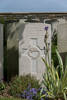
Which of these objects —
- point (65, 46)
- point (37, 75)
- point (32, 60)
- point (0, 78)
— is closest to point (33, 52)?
point (32, 60)

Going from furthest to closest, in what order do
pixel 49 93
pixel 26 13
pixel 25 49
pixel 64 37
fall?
pixel 26 13, pixel 64 37, pixel 25 49, pixel 49 93

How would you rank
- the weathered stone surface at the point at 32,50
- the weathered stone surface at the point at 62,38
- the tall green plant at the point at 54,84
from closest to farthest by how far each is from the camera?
the tall green plant at the point at 54,84, the weathered stone surface at the point at 32,50, the weathered stone surface at the point at 62,38

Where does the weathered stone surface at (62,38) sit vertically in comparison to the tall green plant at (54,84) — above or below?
above

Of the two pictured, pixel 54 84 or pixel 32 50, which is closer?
pixel 54 84

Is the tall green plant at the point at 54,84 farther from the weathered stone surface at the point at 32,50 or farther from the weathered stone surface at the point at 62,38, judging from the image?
the weathered stone surface at the point at 62,38

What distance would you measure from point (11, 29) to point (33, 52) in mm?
1174

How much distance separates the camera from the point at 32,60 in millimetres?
5348

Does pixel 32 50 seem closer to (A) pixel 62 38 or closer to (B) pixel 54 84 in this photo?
(B) pixel 54 84

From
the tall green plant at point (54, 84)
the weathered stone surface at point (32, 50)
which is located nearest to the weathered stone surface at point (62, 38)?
the weathered stone surface at point (32, 50)

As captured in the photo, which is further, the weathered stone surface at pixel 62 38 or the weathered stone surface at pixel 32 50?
the weathered stone surface at pixel 62 38

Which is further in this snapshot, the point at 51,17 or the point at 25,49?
the point at 51,17

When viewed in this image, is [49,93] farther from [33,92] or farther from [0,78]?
[0,78]

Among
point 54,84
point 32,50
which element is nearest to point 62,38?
point 32,50

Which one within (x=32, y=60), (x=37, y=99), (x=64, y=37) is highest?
(x=64, y=37)
